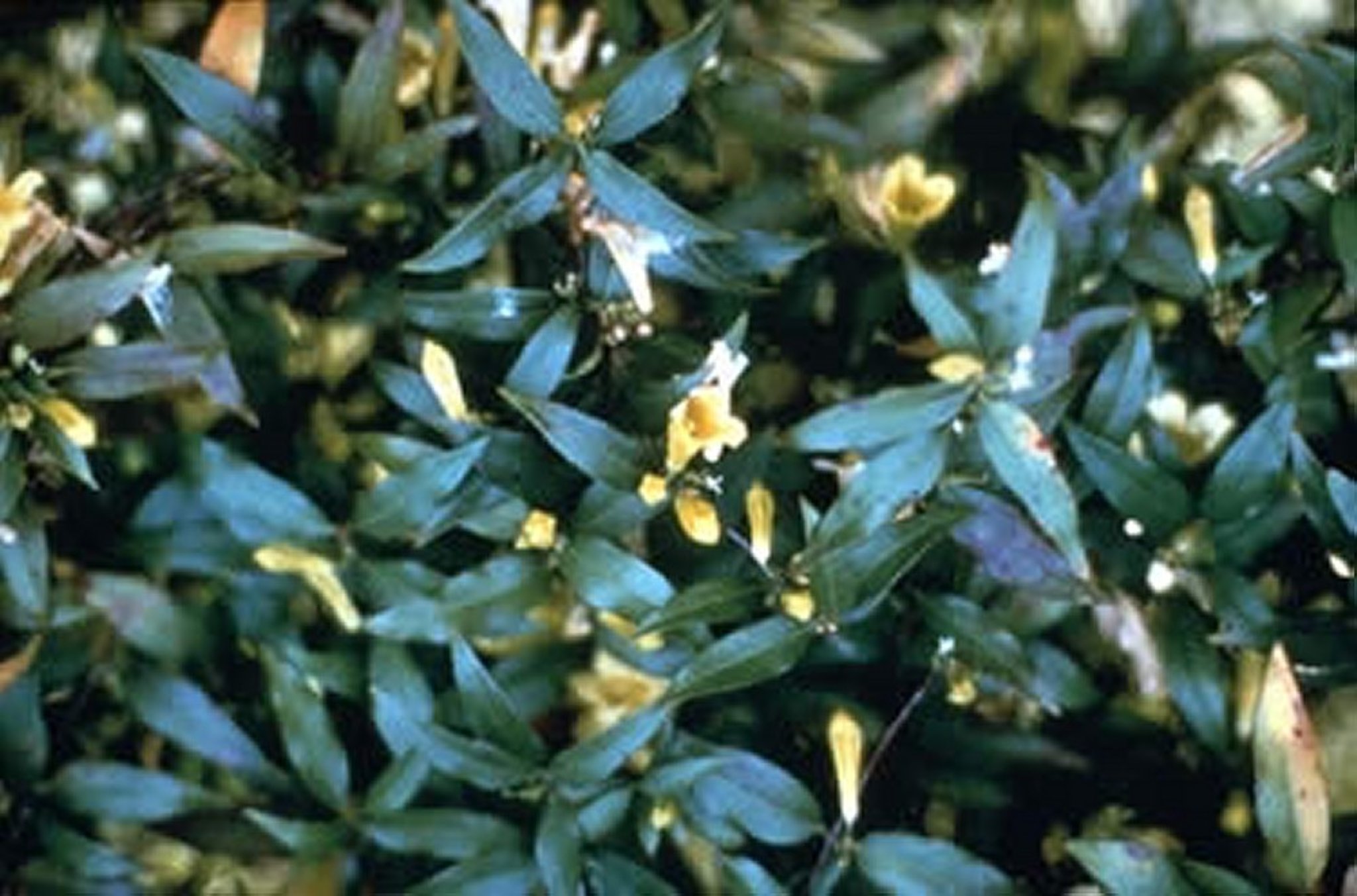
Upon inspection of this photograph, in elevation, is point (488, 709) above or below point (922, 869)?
above

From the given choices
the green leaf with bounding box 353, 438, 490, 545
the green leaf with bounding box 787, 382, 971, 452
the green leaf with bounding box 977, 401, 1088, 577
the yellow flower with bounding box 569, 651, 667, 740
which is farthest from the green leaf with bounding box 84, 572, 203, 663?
the green leaf with bounding box 977, 401, 1088, 577

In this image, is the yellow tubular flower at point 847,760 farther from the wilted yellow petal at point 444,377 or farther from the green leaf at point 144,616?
the green leaf at point 144,616

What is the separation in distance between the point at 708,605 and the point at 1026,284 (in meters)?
0.30

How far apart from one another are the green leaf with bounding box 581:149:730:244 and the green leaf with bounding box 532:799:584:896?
0.38 m

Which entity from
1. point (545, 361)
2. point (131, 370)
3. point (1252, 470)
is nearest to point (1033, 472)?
point (1252, 470)

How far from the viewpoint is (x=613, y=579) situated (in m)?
1.12

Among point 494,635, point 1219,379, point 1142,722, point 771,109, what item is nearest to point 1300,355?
point 1219,379

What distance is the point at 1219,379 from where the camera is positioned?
4.34 feet

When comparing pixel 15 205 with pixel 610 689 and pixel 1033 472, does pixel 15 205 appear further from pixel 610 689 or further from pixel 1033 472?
pixel 1033 472

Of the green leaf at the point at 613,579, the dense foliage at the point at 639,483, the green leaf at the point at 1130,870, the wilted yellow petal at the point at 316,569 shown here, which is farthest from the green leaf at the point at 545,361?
the green leaf at the point at 1130,870

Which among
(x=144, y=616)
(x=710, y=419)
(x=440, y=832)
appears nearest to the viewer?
(x=710, y=419)

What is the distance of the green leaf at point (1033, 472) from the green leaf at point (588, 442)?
0.23m

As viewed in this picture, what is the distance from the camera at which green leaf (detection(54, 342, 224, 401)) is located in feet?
3.69

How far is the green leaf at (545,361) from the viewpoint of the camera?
1.12 meters
